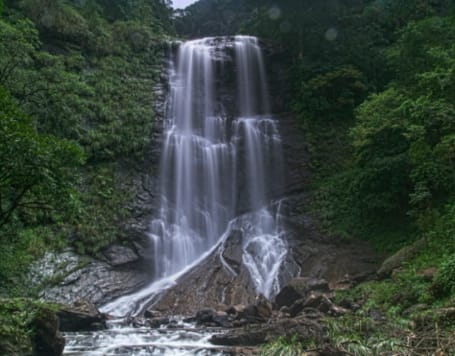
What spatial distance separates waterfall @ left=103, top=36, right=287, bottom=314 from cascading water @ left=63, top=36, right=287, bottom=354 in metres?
0.05

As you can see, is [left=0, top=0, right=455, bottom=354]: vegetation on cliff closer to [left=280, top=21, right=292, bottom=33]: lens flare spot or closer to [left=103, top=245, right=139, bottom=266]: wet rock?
[left=280, top=21, right=292, bottom=33]: lens flare spot

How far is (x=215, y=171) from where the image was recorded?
81.3 ft

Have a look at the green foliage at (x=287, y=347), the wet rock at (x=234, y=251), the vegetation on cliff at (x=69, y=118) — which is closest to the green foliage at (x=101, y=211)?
the vegetation on cliff at (x=69, y=118)

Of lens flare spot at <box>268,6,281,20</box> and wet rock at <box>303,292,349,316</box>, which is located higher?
lens flare spot at <box>268,6,281,20</box>

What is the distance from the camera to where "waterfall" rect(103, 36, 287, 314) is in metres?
20.2

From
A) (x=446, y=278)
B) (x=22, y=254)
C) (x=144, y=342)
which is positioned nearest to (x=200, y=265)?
(x=22, y=254)

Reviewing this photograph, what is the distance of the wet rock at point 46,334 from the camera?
31.6ft

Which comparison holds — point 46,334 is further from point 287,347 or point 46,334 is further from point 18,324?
point 287,347

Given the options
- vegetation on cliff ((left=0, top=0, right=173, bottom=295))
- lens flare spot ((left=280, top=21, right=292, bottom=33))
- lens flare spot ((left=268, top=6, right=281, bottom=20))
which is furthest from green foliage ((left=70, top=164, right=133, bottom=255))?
lens flare spot ((left=268, top=6, right=281, bottom=20))

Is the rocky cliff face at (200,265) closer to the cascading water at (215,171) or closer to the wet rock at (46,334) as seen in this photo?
the cascading water at (215,171)

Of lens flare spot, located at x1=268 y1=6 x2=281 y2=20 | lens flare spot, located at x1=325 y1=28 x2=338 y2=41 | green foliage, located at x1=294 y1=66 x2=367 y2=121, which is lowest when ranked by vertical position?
green foliage, located at x1=294 y1=66 x2=367 y2=121

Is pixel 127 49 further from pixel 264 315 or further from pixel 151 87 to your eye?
pixel 264 315

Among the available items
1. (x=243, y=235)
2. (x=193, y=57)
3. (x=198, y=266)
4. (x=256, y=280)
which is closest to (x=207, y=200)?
(x=243, y=235)

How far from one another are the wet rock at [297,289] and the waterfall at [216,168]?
2862 mm
